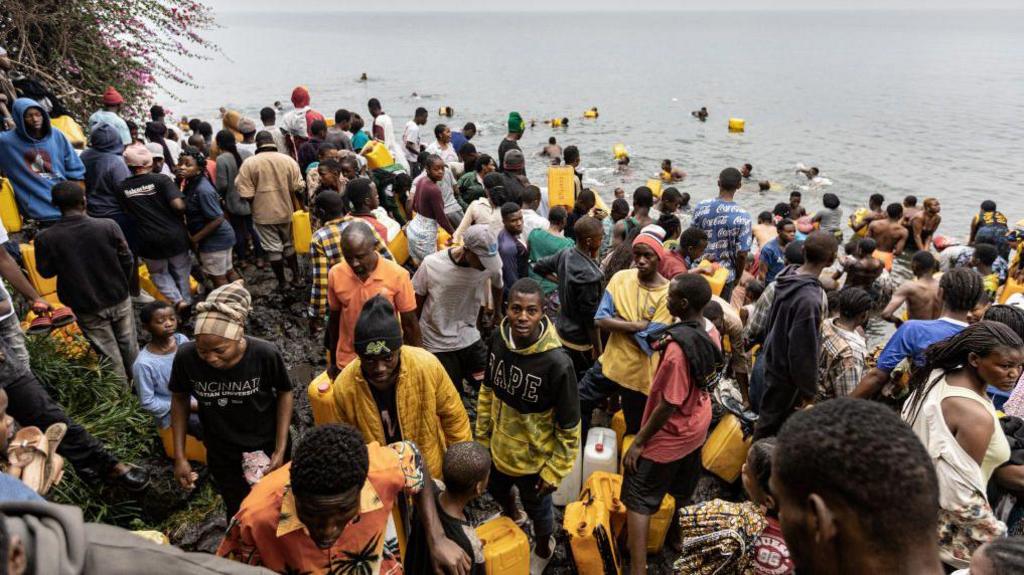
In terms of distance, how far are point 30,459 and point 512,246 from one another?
4330 mm

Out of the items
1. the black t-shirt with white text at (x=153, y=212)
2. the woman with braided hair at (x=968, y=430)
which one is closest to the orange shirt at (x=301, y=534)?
the woman with braided hair at (x=968, y=430)

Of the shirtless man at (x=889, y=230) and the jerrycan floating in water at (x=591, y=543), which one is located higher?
the jerrycan floating in water at (x=591, y=543)

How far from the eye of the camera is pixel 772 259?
873 cm

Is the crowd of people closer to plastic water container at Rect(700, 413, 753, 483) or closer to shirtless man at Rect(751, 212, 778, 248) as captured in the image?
plastic water container at Rect(700, 413, 753, 483)

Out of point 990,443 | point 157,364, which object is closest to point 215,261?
point 157,364

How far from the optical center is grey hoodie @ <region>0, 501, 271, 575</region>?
1379 mm

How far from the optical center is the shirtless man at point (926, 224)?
46.2 ft

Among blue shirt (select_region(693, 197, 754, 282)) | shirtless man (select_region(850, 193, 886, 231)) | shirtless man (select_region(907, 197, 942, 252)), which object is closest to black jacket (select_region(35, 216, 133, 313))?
blue shirt (select_region(693, 197, 754, 282))

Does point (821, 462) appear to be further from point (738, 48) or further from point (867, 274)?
point (738, 48)

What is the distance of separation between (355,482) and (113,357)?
418 cm

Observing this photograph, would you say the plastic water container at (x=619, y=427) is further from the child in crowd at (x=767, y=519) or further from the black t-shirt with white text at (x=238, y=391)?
the black t-shirt with white text at (x=238, y=391)

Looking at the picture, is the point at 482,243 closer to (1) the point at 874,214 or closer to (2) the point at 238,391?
(2) the point at 238,391

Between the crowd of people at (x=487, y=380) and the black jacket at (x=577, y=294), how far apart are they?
0.07 ft

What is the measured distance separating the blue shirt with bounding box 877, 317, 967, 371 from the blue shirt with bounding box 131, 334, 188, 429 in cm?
522
